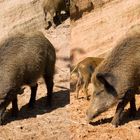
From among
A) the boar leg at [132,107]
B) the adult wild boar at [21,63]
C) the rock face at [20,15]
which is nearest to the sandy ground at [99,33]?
the boar leg at [132,107]

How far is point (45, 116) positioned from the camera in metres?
4.19

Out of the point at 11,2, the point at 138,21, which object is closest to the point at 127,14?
the point at 138,21

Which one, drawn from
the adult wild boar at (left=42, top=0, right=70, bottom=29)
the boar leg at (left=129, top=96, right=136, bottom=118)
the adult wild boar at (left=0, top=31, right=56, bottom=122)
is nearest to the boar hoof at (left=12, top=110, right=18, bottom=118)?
the adult wild boar at (left=0, top=31, right=56, bottom=122)

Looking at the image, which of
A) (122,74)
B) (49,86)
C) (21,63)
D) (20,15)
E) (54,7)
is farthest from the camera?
(20,15)

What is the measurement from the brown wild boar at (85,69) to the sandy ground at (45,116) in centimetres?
20

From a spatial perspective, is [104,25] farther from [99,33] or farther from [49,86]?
[49,86]

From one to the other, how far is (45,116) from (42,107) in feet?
0.67

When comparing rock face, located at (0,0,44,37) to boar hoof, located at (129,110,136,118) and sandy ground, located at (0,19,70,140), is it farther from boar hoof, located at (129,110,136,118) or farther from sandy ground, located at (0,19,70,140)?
boar hoof, located at (129,110,136,118)

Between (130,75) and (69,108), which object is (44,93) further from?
(130,75)

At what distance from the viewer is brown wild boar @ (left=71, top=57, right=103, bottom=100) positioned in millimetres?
4211

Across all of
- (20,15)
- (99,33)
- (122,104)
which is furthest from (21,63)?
(20,15)

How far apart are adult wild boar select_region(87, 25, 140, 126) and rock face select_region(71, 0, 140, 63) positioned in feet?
1.31

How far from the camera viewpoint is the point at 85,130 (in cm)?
379

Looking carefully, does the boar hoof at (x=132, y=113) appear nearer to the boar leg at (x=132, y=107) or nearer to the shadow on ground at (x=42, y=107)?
the boar leg at (x=132, y=107)
